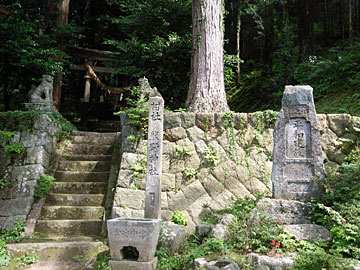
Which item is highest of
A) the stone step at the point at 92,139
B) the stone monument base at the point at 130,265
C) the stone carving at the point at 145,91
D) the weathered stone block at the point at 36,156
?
the stone carving at the point at 145,91

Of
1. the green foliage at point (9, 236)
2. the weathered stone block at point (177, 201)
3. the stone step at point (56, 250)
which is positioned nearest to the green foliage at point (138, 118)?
the weathered stone block at point (177, 201)

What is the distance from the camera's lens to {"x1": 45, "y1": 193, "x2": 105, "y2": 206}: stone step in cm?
646

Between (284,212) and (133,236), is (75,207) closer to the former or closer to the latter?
(133,236)

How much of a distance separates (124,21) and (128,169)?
243 inches

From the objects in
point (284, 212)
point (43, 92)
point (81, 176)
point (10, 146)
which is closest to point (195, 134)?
point (284, 212)

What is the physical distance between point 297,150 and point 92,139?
5.83m

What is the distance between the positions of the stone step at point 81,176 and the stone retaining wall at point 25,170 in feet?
1.34

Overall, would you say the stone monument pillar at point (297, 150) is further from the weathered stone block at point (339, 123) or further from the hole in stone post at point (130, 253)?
the hole in stone post at point (130, 253)

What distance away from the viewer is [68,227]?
5891 mm

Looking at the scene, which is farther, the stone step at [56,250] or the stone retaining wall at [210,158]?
the stone retaining wall at [210,158]

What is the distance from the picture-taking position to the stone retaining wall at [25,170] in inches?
243

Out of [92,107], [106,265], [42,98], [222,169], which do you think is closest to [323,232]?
[222,169]

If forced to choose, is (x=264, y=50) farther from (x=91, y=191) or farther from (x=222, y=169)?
(x=91, y=191)

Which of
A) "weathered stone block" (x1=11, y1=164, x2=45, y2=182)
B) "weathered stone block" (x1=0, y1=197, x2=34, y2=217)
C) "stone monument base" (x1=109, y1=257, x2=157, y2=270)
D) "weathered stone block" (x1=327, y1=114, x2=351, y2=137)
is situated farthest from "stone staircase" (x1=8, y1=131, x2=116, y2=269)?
"weathered stone block" (x1=327, y1=114, x2=351, y2=137)
